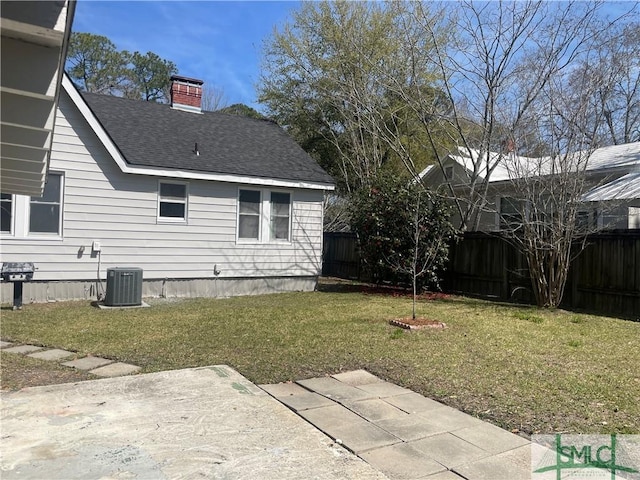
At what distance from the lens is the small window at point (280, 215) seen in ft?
45.1

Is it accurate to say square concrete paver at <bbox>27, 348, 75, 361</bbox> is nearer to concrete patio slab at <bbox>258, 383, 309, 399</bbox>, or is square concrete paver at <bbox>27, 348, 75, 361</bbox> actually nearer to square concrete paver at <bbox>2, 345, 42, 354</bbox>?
square concrete paver at <bbox>2, 345, 42, 354</bbox>

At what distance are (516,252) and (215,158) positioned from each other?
26.7 ft

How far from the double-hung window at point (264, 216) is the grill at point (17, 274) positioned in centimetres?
515

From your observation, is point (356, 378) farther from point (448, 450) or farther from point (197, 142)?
point (197, 142)

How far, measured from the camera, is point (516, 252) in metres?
12.2

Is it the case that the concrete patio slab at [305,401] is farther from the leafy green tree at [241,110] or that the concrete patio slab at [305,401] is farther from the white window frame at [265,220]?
the leafy green tree at [241,110]

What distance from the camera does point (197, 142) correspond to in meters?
13.4

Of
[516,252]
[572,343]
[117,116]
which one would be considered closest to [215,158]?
[117,116]

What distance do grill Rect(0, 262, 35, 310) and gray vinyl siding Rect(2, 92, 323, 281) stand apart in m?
1.05

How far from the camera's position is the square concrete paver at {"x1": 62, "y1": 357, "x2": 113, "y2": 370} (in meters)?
5.71

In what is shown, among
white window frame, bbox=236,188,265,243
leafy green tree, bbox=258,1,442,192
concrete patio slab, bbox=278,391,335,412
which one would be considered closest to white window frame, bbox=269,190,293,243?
white window frame, bbox=236,188,265,243

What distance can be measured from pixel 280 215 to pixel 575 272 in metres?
7.57

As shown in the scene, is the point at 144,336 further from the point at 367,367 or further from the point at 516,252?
the point at 516,252

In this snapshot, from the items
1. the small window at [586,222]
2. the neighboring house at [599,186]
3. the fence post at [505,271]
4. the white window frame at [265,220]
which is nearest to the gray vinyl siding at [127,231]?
the white window frame at [265,220]
